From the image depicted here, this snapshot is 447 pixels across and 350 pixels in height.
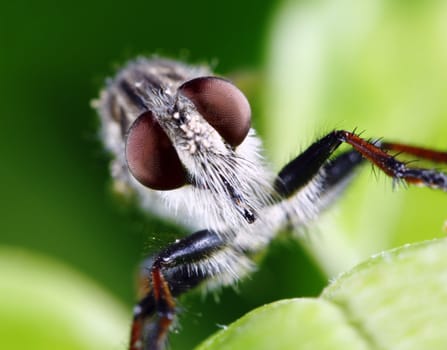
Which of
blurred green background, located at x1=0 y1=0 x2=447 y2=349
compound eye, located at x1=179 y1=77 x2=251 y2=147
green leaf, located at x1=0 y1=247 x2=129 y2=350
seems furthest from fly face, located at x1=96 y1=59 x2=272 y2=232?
green leaf, located at x1=0 y1=247 x2=129 y2=350

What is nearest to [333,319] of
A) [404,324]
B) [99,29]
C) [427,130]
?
[404,324]

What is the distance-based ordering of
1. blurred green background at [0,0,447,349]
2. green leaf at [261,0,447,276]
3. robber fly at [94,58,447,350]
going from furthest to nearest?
green leaf at [261,0,447,276]
blurred green background at [0,0,447,349]
robber fly at [94,58,447,350]

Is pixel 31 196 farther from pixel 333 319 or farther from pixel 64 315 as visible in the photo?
pixel 333 319

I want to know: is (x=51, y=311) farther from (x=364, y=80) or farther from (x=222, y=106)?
(x=364, y=80)

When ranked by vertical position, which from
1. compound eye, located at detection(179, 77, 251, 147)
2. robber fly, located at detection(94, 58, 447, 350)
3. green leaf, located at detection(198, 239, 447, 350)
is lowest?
green leaf, located at detection(198, 239, 447, 350)

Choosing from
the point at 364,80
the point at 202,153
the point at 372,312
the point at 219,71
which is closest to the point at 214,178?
the point at 202,153

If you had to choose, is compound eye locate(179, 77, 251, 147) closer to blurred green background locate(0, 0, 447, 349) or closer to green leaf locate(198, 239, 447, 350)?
blurred green background locate(0, 0, 447, 349)

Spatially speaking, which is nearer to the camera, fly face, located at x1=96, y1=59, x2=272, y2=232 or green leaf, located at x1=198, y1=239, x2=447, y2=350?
green leaf, located at x1=198, y1=239, x2=447, y2=350
